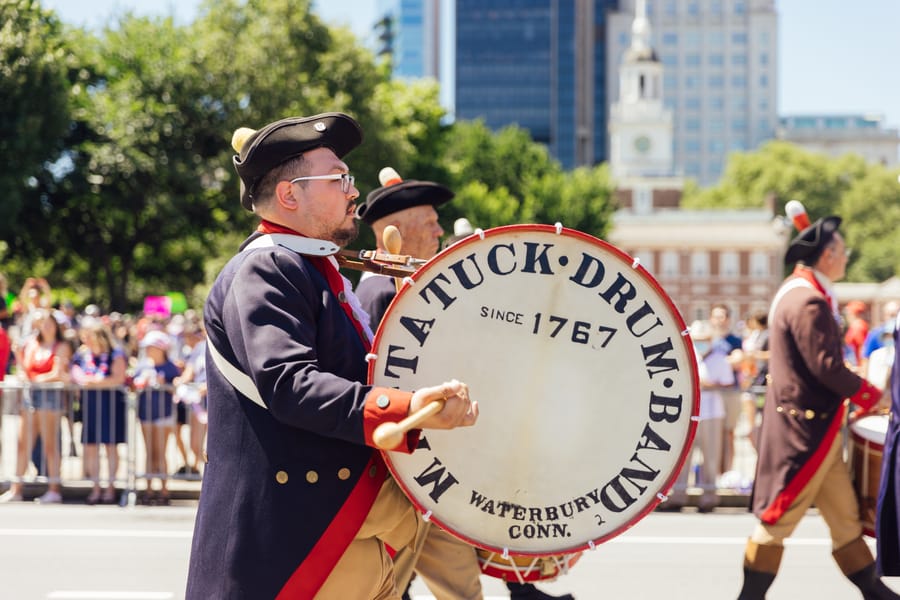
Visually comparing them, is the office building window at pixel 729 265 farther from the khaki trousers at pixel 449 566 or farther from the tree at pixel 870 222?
the khaki trousers at pixel 449 566

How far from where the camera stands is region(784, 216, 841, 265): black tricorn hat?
20.1 ft

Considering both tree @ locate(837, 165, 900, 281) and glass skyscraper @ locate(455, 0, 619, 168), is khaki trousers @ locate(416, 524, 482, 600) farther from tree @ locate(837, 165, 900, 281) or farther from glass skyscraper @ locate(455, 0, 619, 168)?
glass skyscraper @ locate(455, 0, 619, 168)

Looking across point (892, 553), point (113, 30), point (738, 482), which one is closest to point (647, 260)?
point (113, 30)

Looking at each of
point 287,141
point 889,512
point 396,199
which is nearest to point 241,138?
point 287,141

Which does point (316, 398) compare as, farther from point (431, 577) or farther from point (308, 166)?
point (431, 577)

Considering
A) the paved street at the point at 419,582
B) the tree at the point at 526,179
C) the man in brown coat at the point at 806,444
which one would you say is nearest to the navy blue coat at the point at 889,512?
the man in brown coat at the point at 806,444

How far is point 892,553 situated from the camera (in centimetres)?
→ 527

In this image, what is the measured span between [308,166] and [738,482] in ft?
27.3

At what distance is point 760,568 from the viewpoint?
5.89m

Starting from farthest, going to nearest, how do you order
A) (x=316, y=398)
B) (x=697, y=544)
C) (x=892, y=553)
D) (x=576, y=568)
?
1. (x=697, y=544)
2. (x=576, y=568)
3. (x=892, y=553)
4. (x=316, y=398)

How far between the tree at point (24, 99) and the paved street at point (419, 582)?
62.9ft

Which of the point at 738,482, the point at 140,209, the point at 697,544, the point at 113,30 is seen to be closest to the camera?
the point at 697,544

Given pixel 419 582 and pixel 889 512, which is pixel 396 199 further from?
pixel 419 582

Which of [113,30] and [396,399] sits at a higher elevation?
[113,30]
